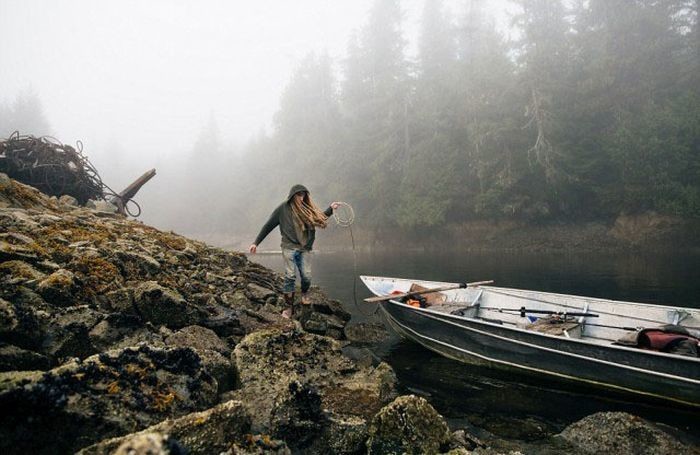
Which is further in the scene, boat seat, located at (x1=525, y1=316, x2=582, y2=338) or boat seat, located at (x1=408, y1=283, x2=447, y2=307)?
boat seat, located at (x1=408, y1=283, x2=447, y2=307)

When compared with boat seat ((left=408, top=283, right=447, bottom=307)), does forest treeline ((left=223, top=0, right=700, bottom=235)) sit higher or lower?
higher

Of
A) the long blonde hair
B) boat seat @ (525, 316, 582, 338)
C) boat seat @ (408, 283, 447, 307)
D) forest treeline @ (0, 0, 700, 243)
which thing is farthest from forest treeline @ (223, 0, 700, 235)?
the long blonde hair

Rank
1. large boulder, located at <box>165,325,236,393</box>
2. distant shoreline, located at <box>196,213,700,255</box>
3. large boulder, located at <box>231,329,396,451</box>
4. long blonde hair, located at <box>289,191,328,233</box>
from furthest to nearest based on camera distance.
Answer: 1. distant shoreline, located at <box>196,213,700,255</box>
2. long blonde hair, located at <box>289,191,328,233</box>
3. large boulder, located at <box>165,325,236,393</box>
4. large boulder, located at <box>231,329,396,451</box>

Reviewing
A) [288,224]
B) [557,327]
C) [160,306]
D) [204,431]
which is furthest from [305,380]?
[557,327]

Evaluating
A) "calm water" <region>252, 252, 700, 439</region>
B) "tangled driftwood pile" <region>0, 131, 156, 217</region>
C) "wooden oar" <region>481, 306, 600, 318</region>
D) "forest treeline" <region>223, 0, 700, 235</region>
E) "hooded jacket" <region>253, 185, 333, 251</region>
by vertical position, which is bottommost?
"calm water" <region>252, 252, 700, 439</region>

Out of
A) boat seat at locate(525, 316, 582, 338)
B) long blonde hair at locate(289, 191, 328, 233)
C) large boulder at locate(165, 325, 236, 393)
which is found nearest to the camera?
large boulder at locate(165, 325, 236, 393)

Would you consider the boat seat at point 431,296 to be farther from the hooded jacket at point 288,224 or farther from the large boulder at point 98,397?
the large boulder at point 98,397

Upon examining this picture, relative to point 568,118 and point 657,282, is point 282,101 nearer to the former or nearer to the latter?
point 568,118

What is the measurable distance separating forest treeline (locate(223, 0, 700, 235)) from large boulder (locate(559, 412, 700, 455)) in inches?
1037

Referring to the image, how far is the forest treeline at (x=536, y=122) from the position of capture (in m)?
26.2

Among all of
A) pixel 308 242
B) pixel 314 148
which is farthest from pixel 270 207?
pixel 308 242

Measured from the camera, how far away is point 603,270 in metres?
17.4

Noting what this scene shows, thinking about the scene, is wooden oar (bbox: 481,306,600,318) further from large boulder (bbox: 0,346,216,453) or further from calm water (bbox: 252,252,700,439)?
large boulder (bbox: 0,346,216,453)

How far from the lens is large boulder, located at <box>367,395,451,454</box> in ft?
11.7
